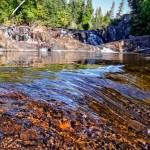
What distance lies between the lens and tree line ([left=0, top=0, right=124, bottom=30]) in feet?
179

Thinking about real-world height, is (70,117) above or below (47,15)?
below

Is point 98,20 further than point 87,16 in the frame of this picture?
Yes

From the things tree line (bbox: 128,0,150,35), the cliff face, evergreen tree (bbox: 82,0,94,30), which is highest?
evergreen tree (bbox: 82,0,94,30)

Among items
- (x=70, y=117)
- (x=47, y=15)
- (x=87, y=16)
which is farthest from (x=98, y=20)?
(x=70, y=117)

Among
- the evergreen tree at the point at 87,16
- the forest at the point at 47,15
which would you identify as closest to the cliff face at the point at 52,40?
the forest at the point at 47,15

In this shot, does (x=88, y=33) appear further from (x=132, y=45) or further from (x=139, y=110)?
(x=139, y=110)

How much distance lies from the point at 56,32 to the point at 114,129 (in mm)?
46066

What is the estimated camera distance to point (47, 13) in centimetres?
6975

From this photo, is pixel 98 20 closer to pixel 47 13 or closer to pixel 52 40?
pixel 47 13

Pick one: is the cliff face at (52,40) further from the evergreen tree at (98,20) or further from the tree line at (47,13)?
the evergreen tree at (98,20)

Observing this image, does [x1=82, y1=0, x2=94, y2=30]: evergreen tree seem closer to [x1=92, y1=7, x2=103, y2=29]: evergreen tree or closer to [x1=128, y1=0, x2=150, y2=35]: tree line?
[x1=92, y1=7, x2=103, y2=29]: evergreen tree

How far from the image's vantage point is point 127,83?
8.76m

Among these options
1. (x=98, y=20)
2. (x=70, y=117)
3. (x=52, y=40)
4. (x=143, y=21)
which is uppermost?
(x=98, y=20)

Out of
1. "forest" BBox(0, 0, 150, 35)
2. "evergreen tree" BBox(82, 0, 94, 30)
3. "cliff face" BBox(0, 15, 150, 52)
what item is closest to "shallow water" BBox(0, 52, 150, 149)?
"cliff face" BBox(0, 15, 150, 52)
